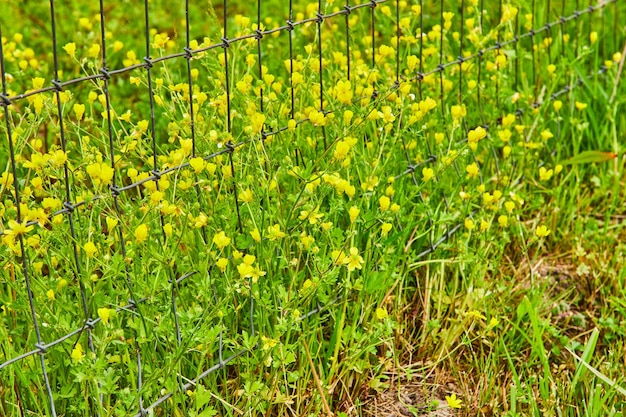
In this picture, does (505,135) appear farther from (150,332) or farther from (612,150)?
(150,332)

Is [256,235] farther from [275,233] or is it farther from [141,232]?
[141,232]

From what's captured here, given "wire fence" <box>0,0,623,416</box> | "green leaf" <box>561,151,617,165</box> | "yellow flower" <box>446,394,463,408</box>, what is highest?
"wire fence" <box>0,0,623,416</box>

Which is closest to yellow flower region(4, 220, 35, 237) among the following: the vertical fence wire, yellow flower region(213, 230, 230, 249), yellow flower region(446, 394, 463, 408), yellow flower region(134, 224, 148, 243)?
the vertical fence wire

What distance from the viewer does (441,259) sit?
2.72m

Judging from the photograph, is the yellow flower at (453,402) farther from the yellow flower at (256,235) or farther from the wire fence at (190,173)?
the yellow flower at (256,235)

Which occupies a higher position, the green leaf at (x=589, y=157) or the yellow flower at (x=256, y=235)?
the yellow flower at (x=256, y=235)

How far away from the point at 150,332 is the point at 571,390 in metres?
1.07

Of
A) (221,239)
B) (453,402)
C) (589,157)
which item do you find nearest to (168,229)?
(221,239)

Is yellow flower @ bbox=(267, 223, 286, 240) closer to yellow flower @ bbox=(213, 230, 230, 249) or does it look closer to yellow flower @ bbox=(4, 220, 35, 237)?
yellow flower @ bbox=(213, 230, 230, 249)

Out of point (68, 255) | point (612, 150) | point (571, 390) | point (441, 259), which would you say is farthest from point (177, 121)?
point (612, 150)

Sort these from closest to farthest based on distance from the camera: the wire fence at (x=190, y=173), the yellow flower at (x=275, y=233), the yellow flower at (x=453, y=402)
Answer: the wire fence at (x=190, y=173)
the yellow flower at (x=275, y=233)
the yellow flower at (x=453, y=402)

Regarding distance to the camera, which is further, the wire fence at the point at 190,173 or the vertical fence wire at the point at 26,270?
the wire fence at the point at 190,173

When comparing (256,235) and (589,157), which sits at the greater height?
(256,235)

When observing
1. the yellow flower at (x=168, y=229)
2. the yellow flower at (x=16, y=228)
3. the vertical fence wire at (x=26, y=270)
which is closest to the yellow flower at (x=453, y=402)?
the yellow flower at (x=168, y=229)
